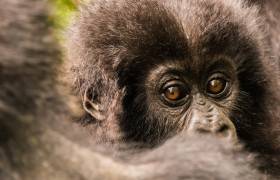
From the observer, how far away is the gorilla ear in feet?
14.0

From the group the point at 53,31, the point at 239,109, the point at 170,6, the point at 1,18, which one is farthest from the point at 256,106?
the point at 1,18

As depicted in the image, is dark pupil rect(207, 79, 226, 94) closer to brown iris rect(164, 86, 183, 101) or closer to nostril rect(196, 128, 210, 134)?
brown iris rect(164, 86, 183, 101)

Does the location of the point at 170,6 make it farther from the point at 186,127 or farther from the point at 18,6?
the point at 18,6

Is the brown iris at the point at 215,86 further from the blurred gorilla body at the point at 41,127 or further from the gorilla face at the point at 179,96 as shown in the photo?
the blurred gorilla body at the point at 41,127

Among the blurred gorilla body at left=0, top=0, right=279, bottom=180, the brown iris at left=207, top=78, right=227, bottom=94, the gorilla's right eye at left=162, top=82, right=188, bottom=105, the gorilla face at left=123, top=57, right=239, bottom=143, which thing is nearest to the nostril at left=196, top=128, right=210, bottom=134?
the gorilla face at left=123, top=57, right=239, bottom=143

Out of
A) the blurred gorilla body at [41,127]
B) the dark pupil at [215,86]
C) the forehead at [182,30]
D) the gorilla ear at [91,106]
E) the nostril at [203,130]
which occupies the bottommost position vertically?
the blurred gorilla body at [41,127]

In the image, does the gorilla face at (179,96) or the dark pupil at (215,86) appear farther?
the dark pupil at (215,86)

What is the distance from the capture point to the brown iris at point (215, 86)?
14.4 feet

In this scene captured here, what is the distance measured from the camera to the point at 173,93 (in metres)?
4.33

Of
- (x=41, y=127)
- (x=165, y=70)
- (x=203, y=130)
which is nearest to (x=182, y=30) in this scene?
(x=165, y=70)

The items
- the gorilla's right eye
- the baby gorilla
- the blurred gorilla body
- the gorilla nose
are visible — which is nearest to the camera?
the blurred gorilla body

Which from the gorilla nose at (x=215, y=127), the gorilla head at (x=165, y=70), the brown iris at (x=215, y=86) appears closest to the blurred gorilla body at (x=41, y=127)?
the gorilla nose at (x=215, y=127)

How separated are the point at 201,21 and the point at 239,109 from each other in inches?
29.3

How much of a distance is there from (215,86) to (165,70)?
0.44 meters
